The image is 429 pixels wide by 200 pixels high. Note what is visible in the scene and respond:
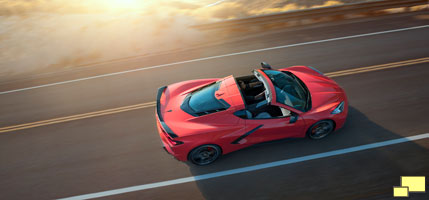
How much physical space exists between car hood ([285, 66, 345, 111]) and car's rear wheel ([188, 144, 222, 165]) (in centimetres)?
216

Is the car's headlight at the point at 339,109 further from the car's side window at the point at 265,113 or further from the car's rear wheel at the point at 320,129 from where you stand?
the car's side window at the point at 265,113

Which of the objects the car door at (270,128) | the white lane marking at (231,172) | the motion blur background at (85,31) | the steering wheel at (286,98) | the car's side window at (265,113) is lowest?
the white lane marking at (231,172)

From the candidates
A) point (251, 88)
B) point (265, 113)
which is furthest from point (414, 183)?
point (251, 88)

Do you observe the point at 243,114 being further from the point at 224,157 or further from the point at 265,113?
the point at 224,157

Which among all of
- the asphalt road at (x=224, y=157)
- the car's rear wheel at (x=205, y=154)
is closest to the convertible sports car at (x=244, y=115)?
the car's rear wheel at (x=205, y=154)

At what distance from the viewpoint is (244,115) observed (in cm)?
482

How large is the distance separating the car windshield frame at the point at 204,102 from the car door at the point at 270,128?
647mm

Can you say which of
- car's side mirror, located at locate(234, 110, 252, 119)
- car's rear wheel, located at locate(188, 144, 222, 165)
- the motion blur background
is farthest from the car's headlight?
the motion blur background

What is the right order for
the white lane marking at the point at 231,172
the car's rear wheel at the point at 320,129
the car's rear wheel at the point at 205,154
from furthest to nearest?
the car's rear wheel at the point at 320,129
the white lane marking at the point at 231,172
the car's rear wheel at the point at 205,154

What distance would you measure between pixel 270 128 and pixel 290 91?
912 millimetres

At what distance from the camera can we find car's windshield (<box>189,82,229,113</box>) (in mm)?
4973

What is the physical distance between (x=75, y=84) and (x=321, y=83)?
316 inches

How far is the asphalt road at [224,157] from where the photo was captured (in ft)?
15.8

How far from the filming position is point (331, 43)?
9.59 meters
